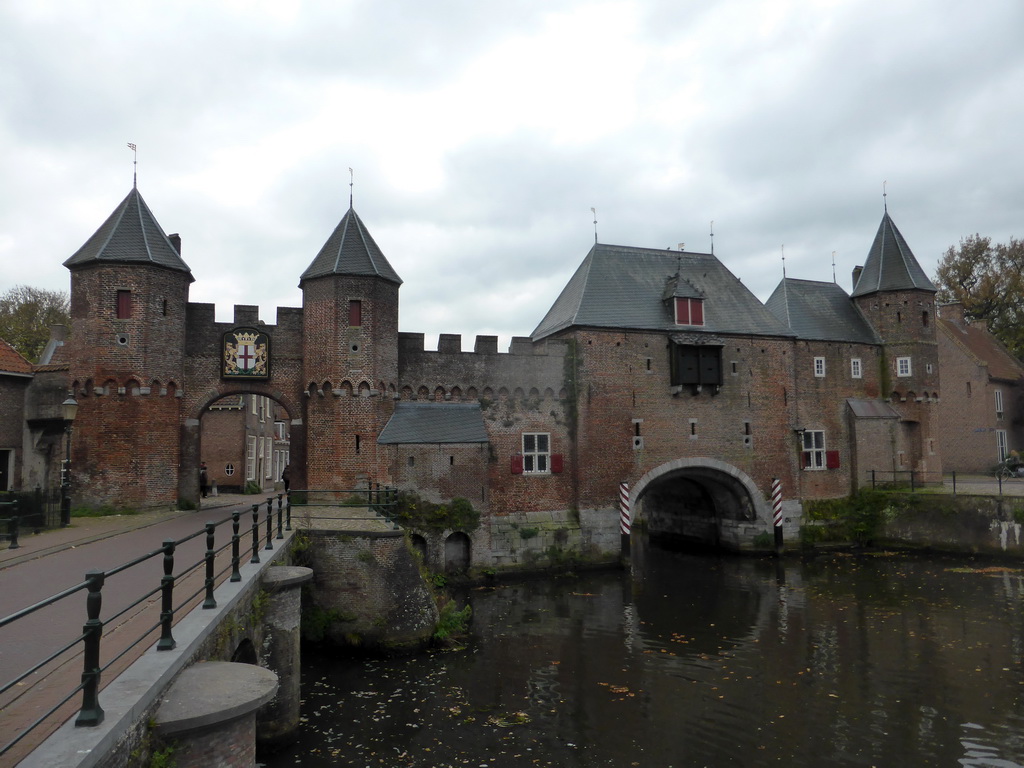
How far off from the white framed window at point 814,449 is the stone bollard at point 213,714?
Result: 24204 mm

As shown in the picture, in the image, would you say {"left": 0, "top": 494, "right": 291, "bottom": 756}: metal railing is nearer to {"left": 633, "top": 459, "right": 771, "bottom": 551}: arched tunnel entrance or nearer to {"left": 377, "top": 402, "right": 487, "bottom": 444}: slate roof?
{"left": 377, "top": 402, "right": 487, "bottom": 444}: slate roof

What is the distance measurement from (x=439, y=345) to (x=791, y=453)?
14.1m

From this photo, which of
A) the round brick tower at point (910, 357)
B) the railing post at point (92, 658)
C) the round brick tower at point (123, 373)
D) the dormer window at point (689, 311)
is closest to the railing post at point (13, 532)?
the round brick tower at point (123, 373)

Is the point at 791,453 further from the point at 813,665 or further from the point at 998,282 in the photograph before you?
the point at 998,282

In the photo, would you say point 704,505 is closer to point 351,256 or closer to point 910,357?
point 910,357

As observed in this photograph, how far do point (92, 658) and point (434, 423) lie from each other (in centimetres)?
1690

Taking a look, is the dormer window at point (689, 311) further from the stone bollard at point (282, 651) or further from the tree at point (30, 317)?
the tree at point (30, 317)

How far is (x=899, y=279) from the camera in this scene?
91.7ft

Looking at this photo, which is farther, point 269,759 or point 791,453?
point 791,453

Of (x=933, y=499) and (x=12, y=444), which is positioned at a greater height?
(x=12, y=444)

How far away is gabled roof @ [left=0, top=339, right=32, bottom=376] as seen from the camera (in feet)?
66.2

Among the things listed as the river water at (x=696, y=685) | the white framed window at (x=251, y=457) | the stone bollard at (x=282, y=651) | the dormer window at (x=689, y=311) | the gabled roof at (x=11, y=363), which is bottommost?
the river water at (x=696, y=685)

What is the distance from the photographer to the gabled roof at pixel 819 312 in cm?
2747

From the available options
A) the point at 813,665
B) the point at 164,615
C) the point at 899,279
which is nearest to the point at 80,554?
the point at 164,615
